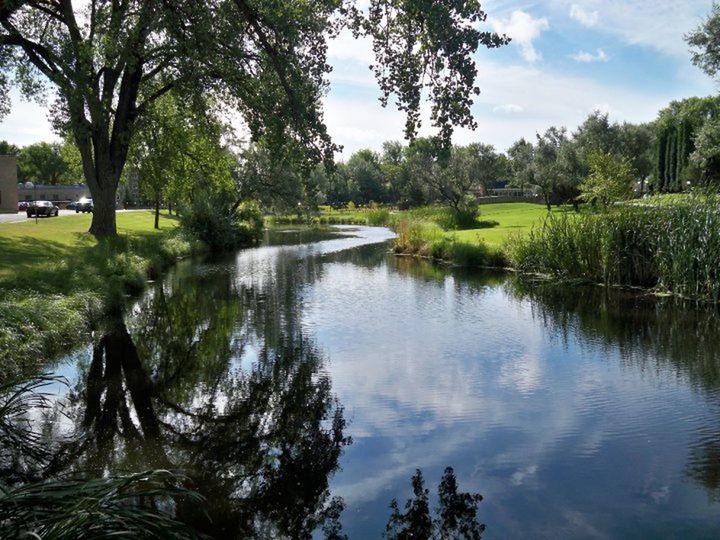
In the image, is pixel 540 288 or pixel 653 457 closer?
pixel 653 457

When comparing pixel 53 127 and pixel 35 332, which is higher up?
pixel 53 127

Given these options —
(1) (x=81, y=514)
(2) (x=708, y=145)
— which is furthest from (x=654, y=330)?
(2) (x=708, y=145)

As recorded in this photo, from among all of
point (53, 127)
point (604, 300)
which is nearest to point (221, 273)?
point (53, 127)

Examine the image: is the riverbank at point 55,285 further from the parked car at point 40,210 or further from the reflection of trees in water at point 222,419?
the parked car at point 40,210

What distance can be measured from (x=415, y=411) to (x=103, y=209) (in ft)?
56.8

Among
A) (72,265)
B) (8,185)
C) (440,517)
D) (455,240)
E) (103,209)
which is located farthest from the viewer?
(8,185)

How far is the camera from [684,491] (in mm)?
5730

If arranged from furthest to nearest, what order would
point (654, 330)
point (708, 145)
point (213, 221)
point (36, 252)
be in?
point (213, 221), point (708, 145), point (36, 252), point (654, 330)

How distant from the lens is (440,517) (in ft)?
17.7

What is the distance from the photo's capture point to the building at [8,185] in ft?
174

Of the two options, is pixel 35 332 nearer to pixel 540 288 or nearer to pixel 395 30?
pixel 395 30

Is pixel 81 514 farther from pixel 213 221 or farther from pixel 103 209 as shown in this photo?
pixel 213 221

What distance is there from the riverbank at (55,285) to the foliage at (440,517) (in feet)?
20.9

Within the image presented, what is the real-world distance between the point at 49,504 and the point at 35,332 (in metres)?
7.89
